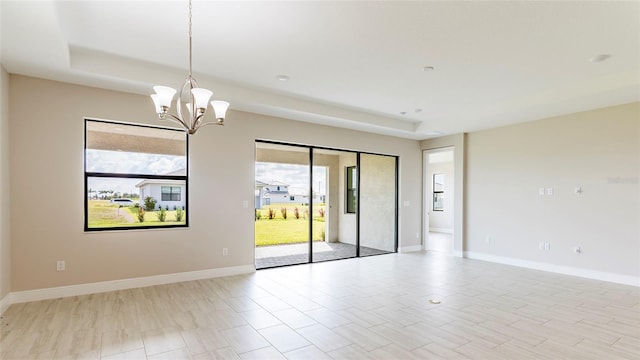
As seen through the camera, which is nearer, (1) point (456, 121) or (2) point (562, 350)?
(2) point (562, 350)

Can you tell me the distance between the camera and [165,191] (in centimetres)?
482

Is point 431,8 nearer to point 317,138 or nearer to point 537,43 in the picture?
point 537,43

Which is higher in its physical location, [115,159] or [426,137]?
[426,137]

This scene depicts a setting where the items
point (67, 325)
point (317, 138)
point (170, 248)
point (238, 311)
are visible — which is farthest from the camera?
point (317, 138)

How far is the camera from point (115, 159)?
4.47 metres

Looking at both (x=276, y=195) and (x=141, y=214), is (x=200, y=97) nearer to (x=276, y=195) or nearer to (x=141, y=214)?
(x=141, y=214)

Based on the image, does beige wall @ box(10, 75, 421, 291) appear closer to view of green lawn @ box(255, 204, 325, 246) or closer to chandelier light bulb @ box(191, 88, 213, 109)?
view of green lawn @ box(255, 204, 325, 246)

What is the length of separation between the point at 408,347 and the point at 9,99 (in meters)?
5.11

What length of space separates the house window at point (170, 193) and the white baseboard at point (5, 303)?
1.96 meters

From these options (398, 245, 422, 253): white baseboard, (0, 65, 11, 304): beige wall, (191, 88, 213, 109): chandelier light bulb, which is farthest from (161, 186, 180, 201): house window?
(398, 245, 422, 253): white baseboard

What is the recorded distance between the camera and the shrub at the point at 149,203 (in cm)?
468

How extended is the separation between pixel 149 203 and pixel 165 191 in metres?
0.27

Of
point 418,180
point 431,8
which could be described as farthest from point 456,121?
point 431,8

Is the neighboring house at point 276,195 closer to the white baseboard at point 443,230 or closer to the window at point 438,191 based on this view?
the white baseboard at point 443,230
